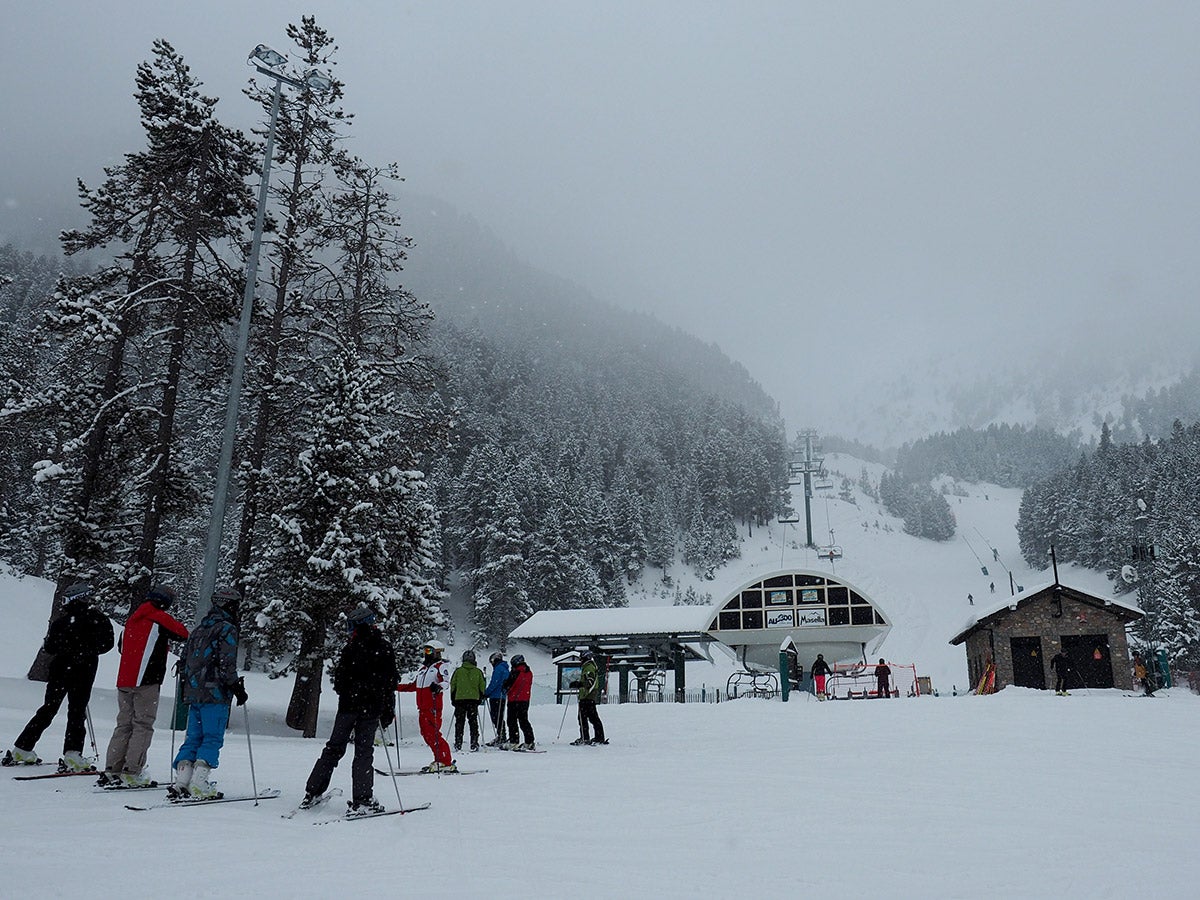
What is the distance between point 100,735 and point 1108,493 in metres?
96.5

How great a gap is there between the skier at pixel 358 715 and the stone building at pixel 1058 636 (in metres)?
29.5

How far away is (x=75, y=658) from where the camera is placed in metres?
8.27

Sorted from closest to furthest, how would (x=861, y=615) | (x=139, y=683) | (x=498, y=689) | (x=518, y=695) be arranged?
(x=139, y=683), (x=518, y=695), (x=498, y=689), (x=861, y=615)

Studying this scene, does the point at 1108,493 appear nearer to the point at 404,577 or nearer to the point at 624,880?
the point at 404,577

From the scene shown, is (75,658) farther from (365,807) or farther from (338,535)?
(338,535)

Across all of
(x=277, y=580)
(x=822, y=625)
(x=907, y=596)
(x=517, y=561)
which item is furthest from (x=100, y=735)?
(x=907, y=596)

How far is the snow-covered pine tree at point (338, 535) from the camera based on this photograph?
16641mm

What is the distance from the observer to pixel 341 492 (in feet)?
57.1

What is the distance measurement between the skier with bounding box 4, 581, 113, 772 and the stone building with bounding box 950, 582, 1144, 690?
30726 millimetres

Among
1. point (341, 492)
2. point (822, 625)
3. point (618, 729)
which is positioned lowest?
point (618, 729)

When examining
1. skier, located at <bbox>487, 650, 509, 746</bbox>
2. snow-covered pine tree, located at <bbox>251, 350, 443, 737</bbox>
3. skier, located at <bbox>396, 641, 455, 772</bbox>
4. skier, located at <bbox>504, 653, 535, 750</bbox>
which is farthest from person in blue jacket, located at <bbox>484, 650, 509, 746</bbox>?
snow-covered pine tree, located at <bbox>251, 350, 443, 737</bbox>

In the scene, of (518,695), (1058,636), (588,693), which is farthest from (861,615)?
(518,695)

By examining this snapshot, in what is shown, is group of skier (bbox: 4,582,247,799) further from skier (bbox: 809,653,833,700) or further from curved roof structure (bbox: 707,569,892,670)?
curved roof structure (bbox: 707,569,892,670)

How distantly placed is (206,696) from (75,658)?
2326 millimetres
